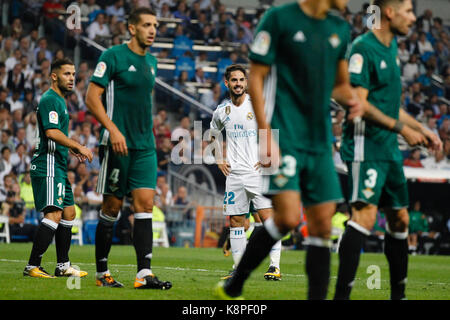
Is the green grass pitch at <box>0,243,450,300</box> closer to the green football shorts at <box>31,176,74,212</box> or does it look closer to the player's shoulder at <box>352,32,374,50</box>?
the green football shorts at <box>31,176,74,212</box>

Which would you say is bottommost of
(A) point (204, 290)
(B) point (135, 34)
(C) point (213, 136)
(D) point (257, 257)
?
(A) point (204, 290)

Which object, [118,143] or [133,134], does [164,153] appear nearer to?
[133,134]

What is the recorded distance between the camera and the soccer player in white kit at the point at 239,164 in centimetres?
949

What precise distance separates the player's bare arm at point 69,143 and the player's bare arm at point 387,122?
3.27m

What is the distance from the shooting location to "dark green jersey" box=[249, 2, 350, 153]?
5.09 metres

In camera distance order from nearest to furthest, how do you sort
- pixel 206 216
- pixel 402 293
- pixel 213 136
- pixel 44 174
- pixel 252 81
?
pixel 252 81, pixel 402 293, pixel 44 174, pixel 213 136, pixel 206 216

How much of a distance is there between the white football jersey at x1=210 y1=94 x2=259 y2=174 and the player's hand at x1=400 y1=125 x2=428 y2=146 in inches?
162

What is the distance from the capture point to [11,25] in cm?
2261

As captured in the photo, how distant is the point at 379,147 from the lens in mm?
6016

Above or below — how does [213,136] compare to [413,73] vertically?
below

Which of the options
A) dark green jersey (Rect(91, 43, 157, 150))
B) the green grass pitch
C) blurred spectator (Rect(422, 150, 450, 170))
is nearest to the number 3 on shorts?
the green grass pitch
